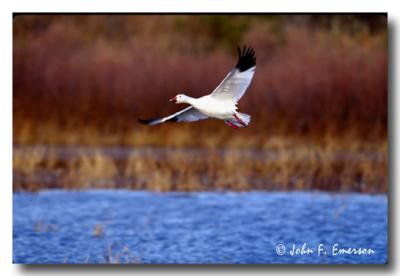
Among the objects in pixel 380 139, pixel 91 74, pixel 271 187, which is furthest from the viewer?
pixel 271 187

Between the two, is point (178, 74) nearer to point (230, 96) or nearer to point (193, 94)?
point (193, 94)

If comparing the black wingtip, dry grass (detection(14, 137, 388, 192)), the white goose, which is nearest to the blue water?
dry grass (detection(14, 137, 388, 192))

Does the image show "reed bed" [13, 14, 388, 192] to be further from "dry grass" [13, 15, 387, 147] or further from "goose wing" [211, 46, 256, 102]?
Result: "goose wing" [211, 46, 256, 102]

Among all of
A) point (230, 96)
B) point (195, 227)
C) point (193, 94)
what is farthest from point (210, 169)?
point (230, 96)

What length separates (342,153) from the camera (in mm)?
10094

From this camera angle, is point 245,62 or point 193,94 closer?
point 245,62

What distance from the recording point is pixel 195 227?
410 inches

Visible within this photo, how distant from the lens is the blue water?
9250 millimetres

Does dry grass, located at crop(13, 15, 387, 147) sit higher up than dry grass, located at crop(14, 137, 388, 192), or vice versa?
dry grass, located at crop(13, 15, 387, 147)

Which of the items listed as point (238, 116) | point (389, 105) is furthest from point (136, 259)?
point (389, 105)

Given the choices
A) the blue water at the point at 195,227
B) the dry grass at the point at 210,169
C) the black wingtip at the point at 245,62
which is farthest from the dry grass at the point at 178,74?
the black wingtip at the point at 245,62

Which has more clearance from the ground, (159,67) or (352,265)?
(159,67)

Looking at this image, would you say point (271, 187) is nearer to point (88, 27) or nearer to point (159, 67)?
point (159, 67)
